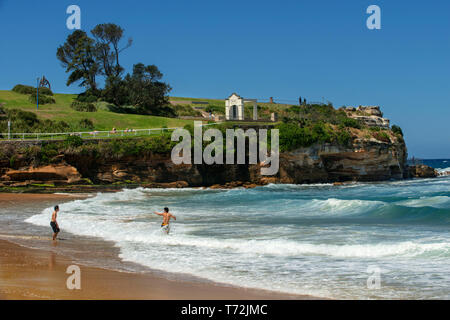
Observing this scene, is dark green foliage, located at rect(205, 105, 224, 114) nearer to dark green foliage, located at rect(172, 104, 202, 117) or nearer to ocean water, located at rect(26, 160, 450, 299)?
dark green foliage, located at rect(172, 104, 202, 117)

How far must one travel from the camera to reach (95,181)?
37.2 metres

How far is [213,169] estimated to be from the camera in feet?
130

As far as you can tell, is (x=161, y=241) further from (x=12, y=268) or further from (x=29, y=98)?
(x=29, y=98)

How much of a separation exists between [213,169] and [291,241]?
25.0 metres

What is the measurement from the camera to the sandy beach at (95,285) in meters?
9.12

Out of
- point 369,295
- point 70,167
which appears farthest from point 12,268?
point 70,167

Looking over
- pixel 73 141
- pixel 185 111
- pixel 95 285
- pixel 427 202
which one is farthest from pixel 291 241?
pixel 185 111

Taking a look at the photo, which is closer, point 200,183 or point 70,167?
point 70,167

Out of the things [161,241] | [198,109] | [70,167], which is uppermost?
[198,109]
